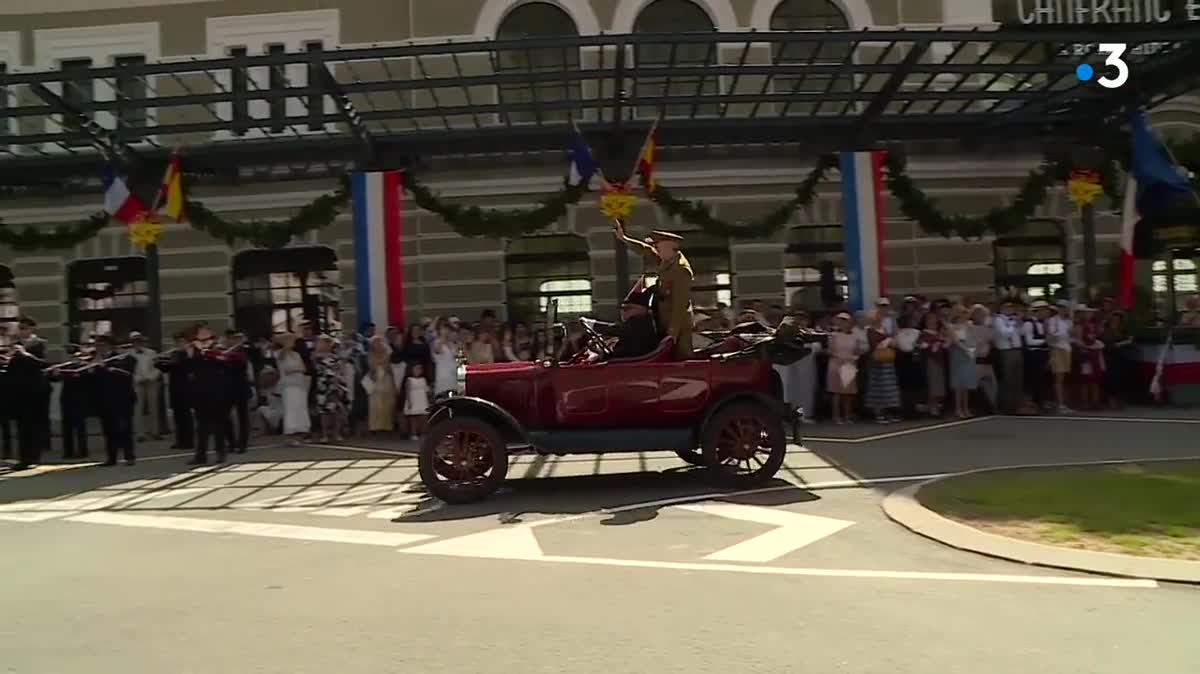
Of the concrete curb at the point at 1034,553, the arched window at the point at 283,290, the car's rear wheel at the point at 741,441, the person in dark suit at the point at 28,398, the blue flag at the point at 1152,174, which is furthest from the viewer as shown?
the arched window at the point at 283,290

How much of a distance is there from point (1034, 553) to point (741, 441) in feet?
11.0

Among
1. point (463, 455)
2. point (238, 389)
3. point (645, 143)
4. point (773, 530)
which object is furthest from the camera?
point (645, 143)

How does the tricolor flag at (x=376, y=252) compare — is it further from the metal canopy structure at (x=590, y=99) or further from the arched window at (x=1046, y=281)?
the arched window at (x=1046, y=281)

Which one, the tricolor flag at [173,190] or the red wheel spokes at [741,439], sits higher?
the tricolor flag at [173,190]

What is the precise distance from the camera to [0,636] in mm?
5480

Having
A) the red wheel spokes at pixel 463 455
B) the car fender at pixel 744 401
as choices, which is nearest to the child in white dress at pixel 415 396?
the red wheel spokes at pixel 463 455

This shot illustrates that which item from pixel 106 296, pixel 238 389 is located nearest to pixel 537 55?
pixel 238 389

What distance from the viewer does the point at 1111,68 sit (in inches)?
611

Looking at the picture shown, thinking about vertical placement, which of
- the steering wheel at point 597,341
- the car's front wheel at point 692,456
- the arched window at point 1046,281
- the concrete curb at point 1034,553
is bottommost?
the concrete curb at point 1034,553

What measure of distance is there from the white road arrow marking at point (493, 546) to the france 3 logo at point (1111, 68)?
1217 centimetres

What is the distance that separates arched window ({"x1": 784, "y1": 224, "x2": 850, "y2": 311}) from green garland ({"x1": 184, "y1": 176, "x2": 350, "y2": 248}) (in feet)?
30.5

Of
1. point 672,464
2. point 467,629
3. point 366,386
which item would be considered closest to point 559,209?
point 366,386

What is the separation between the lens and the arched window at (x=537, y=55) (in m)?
18.6

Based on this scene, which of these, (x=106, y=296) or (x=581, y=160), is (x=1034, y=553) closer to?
(x=581, y=160)
